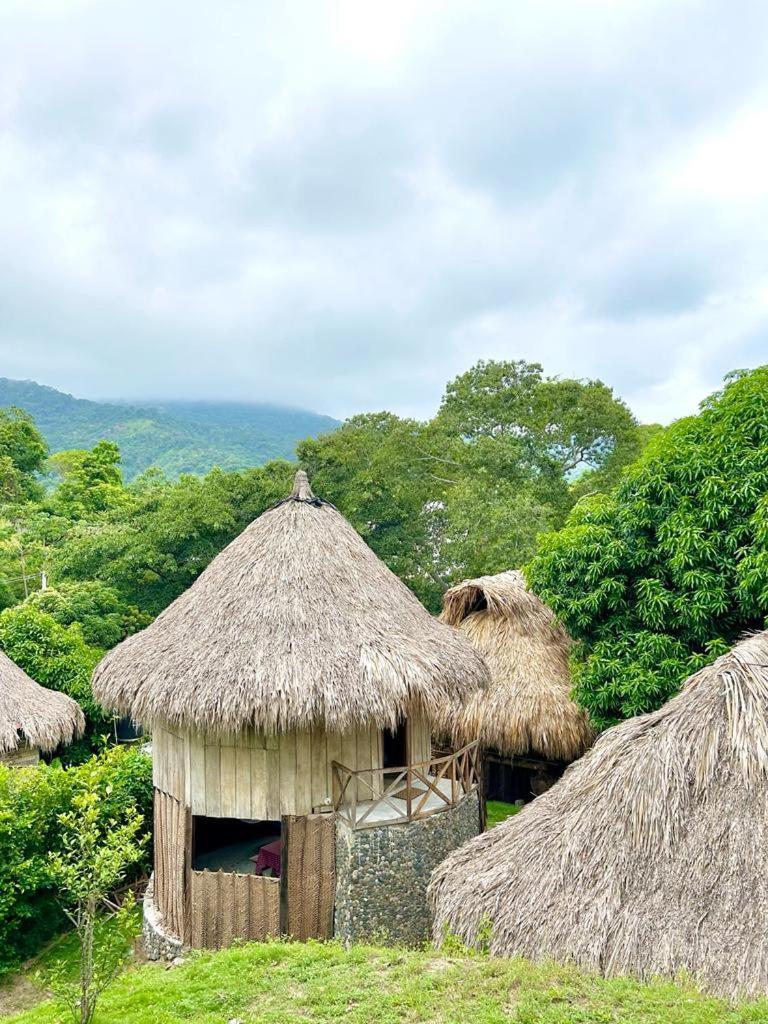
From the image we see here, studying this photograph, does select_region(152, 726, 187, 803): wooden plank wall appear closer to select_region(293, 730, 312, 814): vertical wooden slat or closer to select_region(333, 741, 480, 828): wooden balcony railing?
select_region(293, 730, 312, 814): vertical wooden slat

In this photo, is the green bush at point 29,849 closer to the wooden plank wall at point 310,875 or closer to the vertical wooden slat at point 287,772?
the vertical wooden slat at point 287,772

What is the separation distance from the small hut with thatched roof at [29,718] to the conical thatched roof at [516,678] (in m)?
7.09

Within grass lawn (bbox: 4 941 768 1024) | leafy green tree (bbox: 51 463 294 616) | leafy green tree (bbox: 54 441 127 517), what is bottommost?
grass lawn (bbox: 4 941 768 1024)

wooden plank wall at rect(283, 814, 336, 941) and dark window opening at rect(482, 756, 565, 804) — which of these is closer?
wooden plank wall at rect(283, 814, 336, 941)

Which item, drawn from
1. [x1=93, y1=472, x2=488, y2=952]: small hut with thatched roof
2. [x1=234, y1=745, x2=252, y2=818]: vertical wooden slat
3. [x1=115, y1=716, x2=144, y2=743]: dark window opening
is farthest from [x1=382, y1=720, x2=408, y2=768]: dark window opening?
[x1=115, y1=716, x2=144, y2=743]: dark window opening

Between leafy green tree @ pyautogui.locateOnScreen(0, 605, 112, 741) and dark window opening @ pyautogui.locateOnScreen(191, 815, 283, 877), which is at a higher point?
leafy green tree @ pyautogui.locateOnScreen(0, 605, 112, 741)

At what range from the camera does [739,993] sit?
545 cm

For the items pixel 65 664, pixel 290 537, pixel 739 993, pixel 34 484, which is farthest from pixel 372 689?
pixel 34 484

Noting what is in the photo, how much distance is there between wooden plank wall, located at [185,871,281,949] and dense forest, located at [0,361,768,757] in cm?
532

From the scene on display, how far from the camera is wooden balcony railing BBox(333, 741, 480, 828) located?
9.55 m

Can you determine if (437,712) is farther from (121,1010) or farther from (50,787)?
(121,1010)

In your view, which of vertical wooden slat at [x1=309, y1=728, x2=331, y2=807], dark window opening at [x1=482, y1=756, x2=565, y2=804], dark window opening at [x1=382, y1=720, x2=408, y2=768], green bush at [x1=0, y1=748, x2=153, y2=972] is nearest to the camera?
vertical wooden slat at [x1=309, y1=728, x2=331, y2=807]

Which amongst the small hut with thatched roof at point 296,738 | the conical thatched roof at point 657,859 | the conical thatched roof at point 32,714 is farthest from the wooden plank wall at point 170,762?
the conical thatched roof at point 657,859

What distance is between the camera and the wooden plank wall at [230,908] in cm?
926
